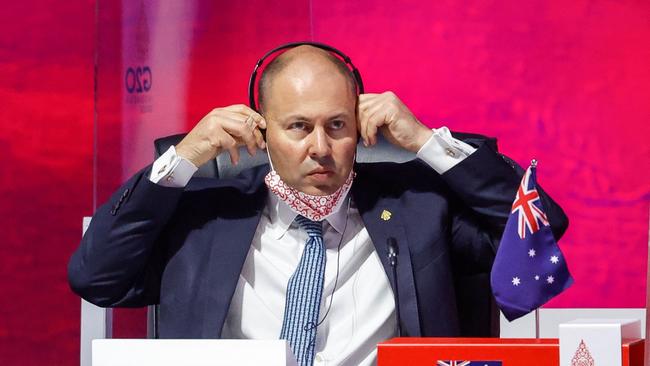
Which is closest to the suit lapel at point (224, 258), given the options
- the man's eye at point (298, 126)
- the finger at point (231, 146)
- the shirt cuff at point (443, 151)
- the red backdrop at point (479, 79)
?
the finger at point (231, 146)

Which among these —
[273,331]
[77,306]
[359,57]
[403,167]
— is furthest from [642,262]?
[77,306]

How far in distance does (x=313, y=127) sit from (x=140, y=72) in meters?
1.39

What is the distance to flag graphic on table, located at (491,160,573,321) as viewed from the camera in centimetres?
174

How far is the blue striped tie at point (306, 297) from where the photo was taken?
2246mm

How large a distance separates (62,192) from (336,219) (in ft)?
6.91

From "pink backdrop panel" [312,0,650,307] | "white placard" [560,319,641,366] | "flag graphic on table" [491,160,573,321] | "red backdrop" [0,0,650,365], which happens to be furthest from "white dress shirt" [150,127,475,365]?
"pink backdrop panel" [312,0,650,307]

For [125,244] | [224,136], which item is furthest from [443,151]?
[125,244]

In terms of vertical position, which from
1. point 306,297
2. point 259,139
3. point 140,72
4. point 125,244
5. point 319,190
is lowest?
point 306,297

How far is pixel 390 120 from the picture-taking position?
2.34 metres

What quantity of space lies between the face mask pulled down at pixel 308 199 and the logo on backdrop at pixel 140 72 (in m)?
1.26

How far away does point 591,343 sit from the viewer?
1414 millimetres

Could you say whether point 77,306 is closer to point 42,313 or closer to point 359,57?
point 42,313

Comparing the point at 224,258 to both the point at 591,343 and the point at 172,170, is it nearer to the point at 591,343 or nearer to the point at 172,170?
the point at 172,170

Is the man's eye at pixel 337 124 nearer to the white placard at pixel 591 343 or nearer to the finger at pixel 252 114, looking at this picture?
the finger at pixel 252 114
